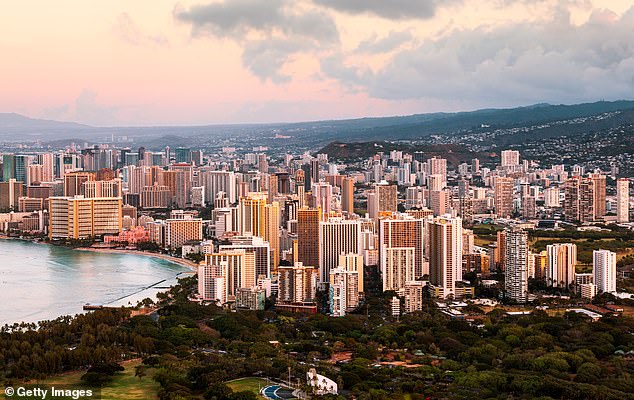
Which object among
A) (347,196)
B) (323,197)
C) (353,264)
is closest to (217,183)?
(347,196)

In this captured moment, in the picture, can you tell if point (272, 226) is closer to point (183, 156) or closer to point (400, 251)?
point (400, 251)

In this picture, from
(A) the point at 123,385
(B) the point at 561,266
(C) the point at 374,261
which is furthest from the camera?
(C) the point at 374,261

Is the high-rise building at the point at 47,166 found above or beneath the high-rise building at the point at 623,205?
above

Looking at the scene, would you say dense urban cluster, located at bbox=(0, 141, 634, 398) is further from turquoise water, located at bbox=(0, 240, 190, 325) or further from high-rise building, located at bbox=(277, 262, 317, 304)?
turquoise water, located at bbox=(0, 240, 190, 325)

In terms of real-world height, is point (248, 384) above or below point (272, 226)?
below

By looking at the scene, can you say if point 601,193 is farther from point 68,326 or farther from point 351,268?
point 68,326

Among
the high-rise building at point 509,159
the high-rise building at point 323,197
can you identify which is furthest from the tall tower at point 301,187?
the high-rise building at point 509,159

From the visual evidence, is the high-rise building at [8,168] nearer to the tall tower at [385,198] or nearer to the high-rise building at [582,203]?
the tall tower at [385,198]
